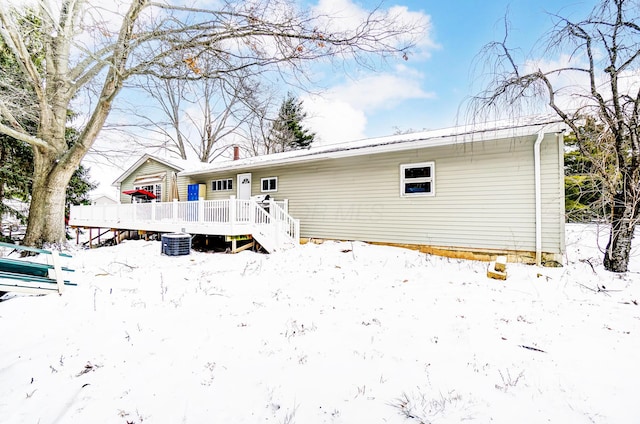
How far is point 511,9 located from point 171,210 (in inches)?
408

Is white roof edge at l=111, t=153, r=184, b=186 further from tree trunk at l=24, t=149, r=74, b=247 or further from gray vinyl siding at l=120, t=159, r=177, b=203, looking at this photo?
tree trunk at l=24, t=149, r=74, b=247

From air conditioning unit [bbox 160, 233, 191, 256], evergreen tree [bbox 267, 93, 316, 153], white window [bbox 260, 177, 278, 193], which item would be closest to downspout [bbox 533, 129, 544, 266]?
white window [bbox 260, 177, 278, 193]

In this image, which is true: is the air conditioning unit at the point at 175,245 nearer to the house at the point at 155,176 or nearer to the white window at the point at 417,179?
the white window at the point at 417,179

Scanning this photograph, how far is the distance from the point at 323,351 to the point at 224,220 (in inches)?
250

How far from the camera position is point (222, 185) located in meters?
12.8

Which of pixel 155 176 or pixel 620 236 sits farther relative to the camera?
pixel 155 176

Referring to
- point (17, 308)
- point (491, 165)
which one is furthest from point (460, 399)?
point (491, 165)

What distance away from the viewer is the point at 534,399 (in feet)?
7.03

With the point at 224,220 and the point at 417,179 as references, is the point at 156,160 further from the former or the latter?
the point at 417,179

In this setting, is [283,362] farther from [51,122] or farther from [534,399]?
[51,122]

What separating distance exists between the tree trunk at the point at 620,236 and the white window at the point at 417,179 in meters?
3.52

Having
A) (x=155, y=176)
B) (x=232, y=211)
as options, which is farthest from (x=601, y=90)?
(x=155, y=176)

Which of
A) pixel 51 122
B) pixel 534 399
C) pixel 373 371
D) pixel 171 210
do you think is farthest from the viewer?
pixel 171 210

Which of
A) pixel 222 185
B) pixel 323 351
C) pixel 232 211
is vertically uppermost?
pixel 222 185
